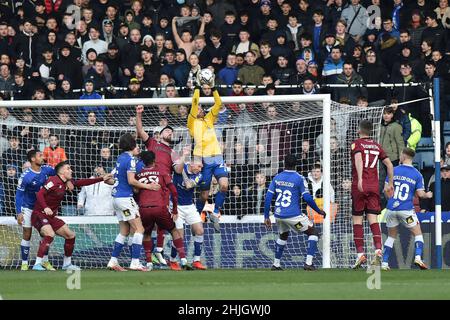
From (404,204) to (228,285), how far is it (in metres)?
5.35

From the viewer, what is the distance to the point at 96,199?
22.1m

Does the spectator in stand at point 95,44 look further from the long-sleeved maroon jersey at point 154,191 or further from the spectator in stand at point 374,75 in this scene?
the long-sleeved maroon jersey at point 154,191

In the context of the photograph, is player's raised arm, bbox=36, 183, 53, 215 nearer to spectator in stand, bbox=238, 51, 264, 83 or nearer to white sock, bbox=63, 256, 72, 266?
white sock, bbox=63, 256, 72, 266

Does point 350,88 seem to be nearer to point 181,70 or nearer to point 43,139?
point 181,70

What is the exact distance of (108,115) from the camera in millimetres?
22844

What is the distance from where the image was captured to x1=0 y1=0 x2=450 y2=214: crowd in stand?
22592 mm

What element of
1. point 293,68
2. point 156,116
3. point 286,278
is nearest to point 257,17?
point 293,68

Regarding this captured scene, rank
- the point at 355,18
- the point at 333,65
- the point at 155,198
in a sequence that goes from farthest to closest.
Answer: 1. the point at 355,18
2. the point at 333,65
3. the point at 155,198

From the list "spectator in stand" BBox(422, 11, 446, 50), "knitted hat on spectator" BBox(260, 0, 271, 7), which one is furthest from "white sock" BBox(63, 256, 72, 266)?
"spectator in stand" BBox(422, 11, 446, 50)

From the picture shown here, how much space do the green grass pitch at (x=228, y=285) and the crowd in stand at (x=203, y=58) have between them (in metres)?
4.52

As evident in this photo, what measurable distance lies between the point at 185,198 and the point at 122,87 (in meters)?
5.37

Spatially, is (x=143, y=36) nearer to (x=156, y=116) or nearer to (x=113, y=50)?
(x=113, y=50)

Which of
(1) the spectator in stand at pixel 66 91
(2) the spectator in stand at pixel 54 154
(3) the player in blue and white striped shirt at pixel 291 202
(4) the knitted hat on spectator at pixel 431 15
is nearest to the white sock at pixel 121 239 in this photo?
(3) the player in blue and white striped shirt at pixel 291 202

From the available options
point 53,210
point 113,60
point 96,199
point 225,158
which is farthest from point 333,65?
point 53,210
